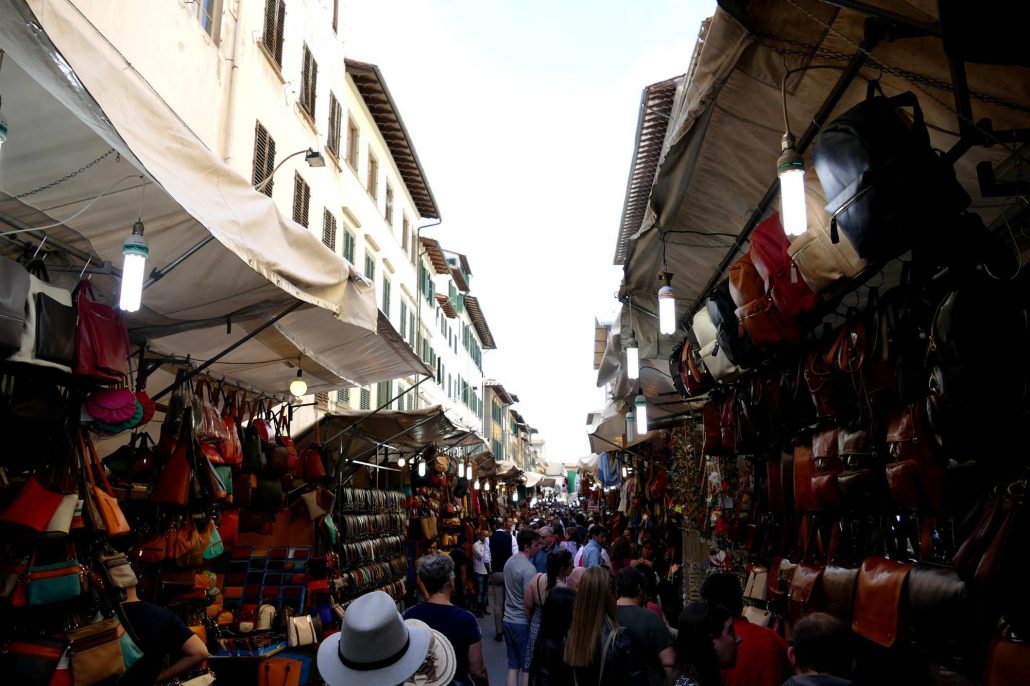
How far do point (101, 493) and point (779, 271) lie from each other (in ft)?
14.1

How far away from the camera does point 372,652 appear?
12.6 feet

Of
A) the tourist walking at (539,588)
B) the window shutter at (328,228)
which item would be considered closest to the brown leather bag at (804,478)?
the tourist walking at (539,588)

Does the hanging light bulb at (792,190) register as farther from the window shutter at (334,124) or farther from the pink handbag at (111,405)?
the window shutter at (334,124)

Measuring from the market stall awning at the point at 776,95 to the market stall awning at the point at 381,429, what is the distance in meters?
5.89

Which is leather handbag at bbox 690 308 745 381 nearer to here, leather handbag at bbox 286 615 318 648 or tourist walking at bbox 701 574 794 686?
tourist walking at bbox 701 574 794 686

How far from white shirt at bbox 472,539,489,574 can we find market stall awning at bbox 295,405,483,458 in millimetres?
4088

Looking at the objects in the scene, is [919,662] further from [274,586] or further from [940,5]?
[274,586]

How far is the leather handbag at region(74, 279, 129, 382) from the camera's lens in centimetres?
447

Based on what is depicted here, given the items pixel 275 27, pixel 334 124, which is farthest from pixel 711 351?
pixel 334 124

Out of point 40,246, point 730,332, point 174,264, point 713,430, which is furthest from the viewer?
point 713,430

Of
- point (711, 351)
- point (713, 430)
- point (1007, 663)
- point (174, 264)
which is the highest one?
point (174, 264)

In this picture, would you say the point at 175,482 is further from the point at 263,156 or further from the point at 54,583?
the point at 263,156

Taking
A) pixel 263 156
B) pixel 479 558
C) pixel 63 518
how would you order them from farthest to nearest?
pixel 479 558 < pixel 263 156 < pixel 63 518

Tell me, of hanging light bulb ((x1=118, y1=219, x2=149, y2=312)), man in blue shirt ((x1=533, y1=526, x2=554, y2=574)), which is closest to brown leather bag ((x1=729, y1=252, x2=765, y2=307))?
hanging light bulb ((x1=118, y1=219, x2=149, y2=312))
